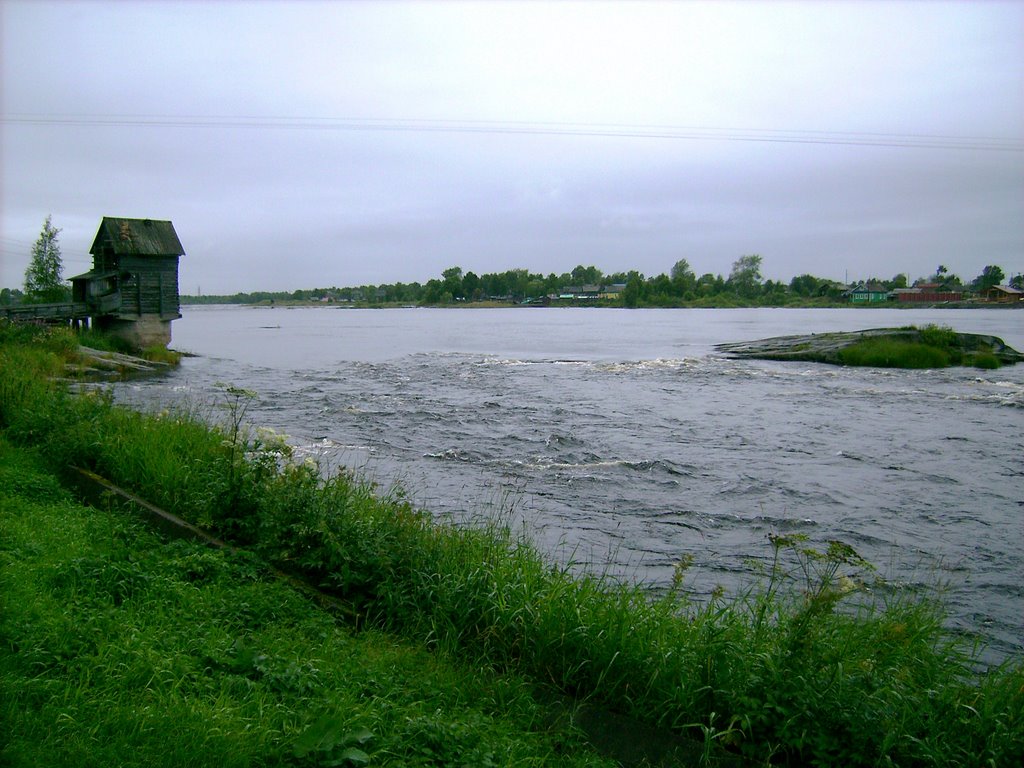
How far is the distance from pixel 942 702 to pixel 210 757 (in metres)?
4.06

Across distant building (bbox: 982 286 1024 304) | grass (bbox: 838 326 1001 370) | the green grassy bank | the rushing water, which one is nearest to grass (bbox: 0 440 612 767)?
the green grassy bank

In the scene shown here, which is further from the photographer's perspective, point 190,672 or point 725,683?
point 725,683

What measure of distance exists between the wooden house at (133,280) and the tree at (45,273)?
12770mm

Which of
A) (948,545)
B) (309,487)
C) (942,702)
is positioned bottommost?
(948,545)

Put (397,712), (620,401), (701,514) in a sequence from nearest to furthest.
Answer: (397,712), (701,514), (620,401)

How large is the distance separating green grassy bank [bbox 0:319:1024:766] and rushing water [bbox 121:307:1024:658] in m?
2.24

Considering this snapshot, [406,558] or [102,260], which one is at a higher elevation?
[102,260]

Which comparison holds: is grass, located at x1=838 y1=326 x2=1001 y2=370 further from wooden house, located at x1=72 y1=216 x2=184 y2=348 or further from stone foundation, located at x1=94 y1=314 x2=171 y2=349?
stone foundation, located at x1=94 y1=314 x2=171 y2=349

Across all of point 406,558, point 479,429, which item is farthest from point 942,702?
point 479,429

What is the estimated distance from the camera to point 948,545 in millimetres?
10531

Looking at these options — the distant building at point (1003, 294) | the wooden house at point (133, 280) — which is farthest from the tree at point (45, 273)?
the distant building at point (1003, 294)

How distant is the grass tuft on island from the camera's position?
36.2 meters

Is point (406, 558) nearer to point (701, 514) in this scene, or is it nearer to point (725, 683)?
point (725, 683)

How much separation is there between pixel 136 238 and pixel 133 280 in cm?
184
